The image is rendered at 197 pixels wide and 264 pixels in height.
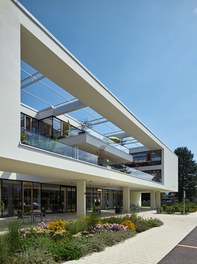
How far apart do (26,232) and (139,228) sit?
6.13 meters

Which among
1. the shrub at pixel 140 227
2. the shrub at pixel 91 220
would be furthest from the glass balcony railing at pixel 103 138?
the shrub at pixel 91 220

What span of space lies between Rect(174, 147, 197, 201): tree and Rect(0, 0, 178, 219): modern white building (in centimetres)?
2433

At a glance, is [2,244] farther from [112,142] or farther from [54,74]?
[112,142]

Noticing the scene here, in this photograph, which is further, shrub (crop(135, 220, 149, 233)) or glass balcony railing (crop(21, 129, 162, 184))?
shrub (crop(135, 220, 149, 233))

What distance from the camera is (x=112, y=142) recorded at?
30.0 m

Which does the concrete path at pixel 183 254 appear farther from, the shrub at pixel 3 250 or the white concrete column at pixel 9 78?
the white concrete column at pixel 9 78

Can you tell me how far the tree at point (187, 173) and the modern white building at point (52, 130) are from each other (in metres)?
24.3

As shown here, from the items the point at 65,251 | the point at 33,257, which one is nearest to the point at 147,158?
the point at 65,251

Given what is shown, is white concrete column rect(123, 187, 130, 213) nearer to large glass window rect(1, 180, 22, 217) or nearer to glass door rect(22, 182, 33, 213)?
glass door rect(22, 182, 33, 213)

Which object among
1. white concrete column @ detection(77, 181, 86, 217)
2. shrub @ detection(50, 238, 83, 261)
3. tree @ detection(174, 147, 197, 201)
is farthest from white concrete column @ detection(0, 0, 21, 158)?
tree @ detection(174, 147, 197, 201)

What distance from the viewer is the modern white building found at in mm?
11492

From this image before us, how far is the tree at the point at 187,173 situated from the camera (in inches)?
2389

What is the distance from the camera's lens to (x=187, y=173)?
62.8m

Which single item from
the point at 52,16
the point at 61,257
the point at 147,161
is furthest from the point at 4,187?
the point at 147,161
